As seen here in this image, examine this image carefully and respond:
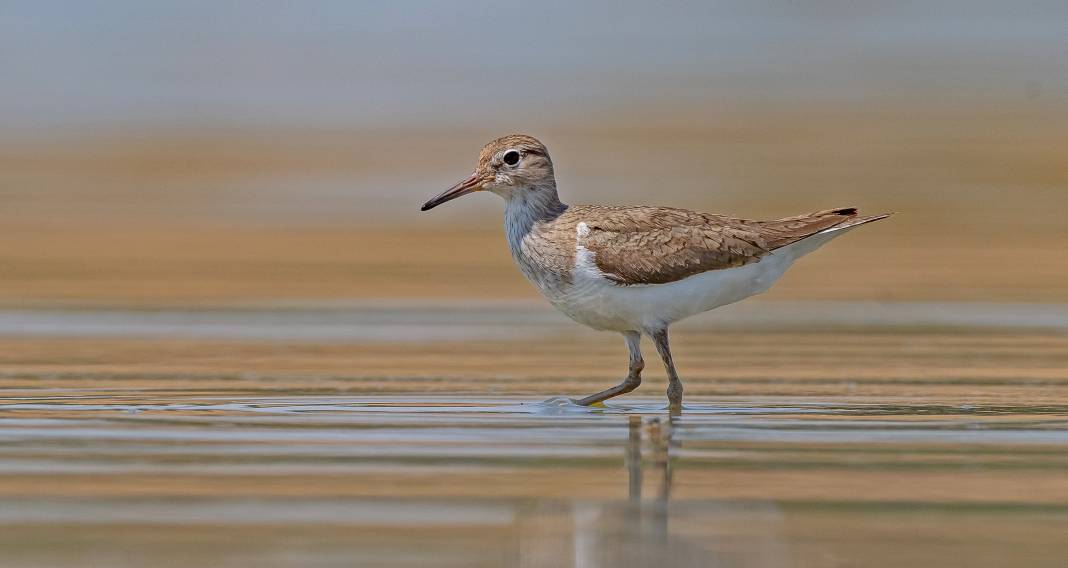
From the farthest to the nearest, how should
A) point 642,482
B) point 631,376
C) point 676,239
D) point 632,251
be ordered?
point 631,376 → point 676,239 → point 632,251 → point 642,482

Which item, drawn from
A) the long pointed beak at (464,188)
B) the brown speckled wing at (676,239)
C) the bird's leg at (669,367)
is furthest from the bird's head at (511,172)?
the bird's leg at (669,367)

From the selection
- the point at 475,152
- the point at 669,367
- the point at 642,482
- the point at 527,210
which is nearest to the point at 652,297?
the point at 669,367

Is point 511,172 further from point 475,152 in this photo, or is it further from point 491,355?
point 475,152

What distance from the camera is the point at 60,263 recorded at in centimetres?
1903

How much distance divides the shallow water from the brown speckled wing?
0.79 metres

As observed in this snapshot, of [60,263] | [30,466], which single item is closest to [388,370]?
[30,466]

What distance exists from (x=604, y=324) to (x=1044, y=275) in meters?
7.33

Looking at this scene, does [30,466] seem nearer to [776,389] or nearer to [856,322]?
[776,389]

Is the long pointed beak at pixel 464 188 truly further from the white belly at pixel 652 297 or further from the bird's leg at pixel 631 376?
the bird's leg at pixel 631 376

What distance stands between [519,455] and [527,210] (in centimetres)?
263

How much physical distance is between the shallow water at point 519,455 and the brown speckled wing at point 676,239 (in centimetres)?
79

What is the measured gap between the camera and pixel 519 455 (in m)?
9.99

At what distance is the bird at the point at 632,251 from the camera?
11.8m

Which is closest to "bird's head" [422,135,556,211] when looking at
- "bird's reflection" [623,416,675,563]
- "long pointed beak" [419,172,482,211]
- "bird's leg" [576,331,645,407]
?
"long pointed beak" [419,172,482,211]
